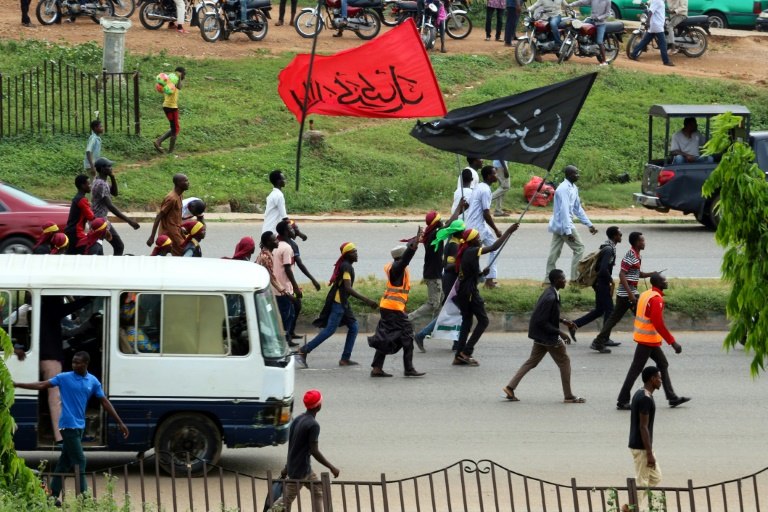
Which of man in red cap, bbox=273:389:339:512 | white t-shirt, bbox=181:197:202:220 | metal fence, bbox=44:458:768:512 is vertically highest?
white t-shirt, bbox=181:197:202:220

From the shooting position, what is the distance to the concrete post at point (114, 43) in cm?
2510

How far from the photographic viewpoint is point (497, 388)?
13562 millimetres

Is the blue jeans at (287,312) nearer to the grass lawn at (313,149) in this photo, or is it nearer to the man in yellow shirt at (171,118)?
the grass lawn at (313,149)

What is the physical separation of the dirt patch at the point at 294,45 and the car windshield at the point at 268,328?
63.1ft

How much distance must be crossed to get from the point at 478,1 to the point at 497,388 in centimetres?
2462

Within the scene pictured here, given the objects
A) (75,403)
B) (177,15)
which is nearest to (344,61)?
(75,403)

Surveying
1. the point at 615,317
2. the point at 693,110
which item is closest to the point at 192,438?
the point at 615,317

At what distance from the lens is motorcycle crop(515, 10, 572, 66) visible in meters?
31.5

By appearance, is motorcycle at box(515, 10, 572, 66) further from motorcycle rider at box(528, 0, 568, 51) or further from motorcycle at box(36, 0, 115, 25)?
motorcycle at box(36, 0, 115, 25)

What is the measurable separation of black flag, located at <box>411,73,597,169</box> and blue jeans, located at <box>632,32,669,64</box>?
61.2 feet

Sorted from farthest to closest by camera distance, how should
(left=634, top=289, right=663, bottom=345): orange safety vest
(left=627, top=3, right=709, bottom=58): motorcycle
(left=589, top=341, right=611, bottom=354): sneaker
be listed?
1. (left=627, top=3, right=709, bottom=58): motorcycle
2. (left=589, top=341, right=611, bottom=354): sneaker
3. (left=634, top=289, right=663, bottom=345): orange safety vest

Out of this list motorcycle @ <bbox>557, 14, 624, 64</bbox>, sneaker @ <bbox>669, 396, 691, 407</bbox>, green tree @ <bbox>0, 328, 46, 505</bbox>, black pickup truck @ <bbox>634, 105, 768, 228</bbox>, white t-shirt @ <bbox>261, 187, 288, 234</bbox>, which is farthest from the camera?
motorcycle @ <bbox>557, 14, 624, 64</bbox>

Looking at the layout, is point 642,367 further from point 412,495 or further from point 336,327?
point 336,327

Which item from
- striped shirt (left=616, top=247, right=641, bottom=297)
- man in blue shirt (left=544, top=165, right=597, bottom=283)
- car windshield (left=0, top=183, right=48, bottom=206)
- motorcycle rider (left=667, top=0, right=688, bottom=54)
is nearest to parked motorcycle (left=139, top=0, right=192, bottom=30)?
motorcycle rider (left=667, top=0, right=688, bottom=54)
